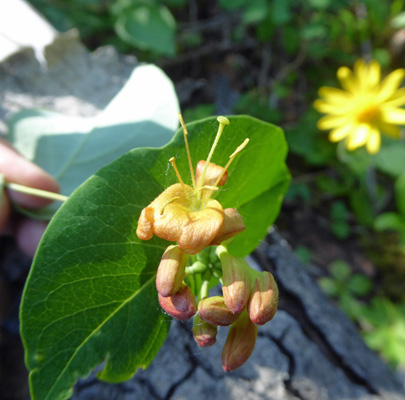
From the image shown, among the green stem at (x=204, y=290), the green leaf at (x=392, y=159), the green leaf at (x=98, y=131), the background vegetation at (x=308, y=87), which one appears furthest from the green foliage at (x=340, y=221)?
the green stem at (x=204, y=290)

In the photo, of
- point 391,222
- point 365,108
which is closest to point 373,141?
point 365,108

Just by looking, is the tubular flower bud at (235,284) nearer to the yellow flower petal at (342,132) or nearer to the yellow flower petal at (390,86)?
Result: the yellow flower petal at (342,132)

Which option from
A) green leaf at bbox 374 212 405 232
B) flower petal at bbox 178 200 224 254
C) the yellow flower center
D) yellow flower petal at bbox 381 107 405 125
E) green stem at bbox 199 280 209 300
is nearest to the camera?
flower petal at bbox 178 200 224 254

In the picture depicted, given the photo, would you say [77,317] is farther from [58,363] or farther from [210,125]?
[210,125]

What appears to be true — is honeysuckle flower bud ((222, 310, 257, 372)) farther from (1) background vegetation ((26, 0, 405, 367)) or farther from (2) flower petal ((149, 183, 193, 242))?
(1) background vegetation ((26, 0, 405, 367))

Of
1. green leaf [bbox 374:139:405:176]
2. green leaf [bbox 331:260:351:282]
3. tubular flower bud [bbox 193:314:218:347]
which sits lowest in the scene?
green leaf [bbox 331:260:351:282]

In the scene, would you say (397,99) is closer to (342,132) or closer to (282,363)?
(342,132)

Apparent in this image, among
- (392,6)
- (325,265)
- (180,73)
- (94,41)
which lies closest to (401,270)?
(325,265)

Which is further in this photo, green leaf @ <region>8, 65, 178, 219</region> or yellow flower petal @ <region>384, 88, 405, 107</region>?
yellow flower petal @ <region>384, 88, 405, 107</region>

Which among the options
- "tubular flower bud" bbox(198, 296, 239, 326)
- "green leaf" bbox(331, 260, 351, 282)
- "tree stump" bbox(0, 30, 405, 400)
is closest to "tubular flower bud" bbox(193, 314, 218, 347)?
"tubular flower bud" bbox(198, 296, 239, 326)
